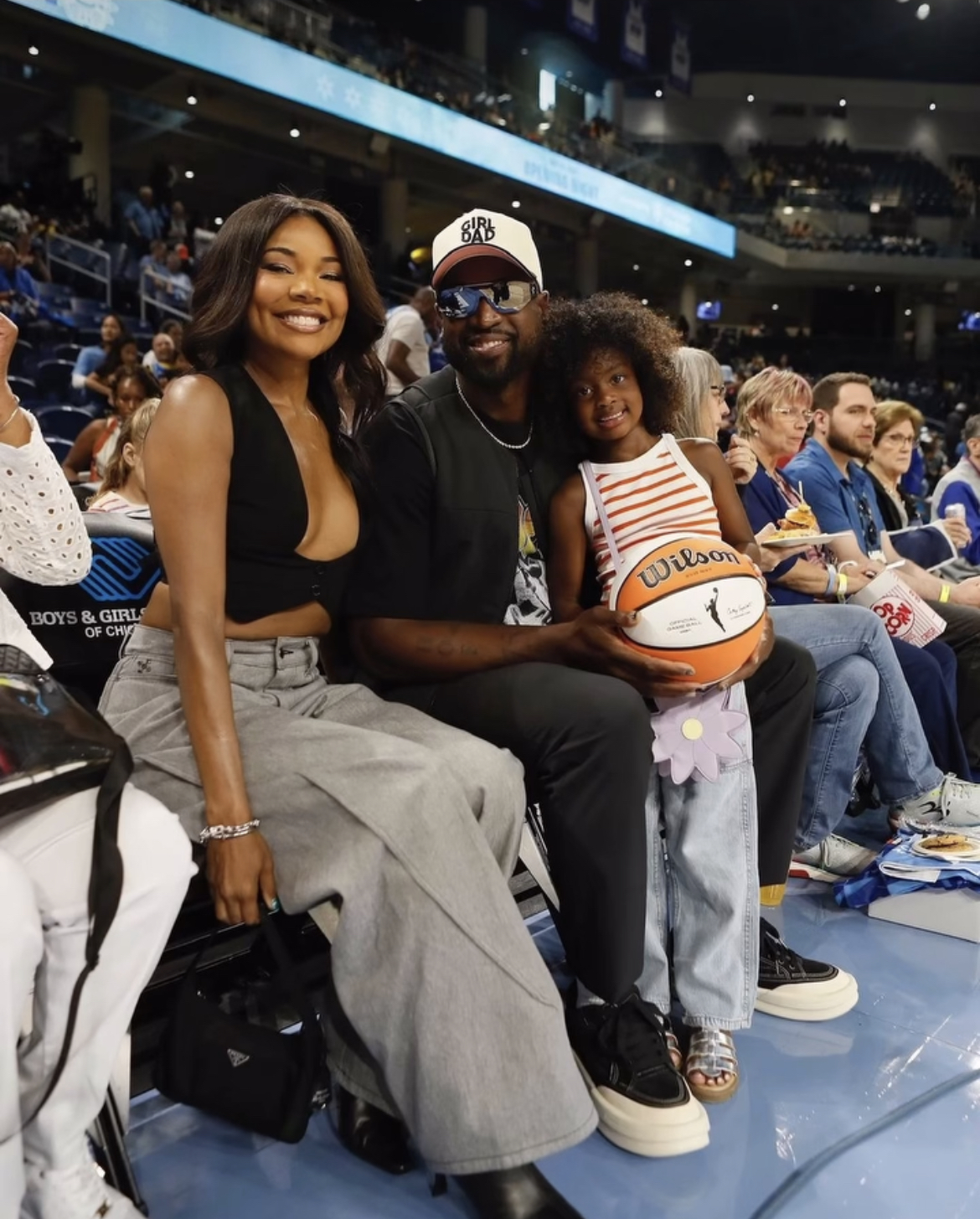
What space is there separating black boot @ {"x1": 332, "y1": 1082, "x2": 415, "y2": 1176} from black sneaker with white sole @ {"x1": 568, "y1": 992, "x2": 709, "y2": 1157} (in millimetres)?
316

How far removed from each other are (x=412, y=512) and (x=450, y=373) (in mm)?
320

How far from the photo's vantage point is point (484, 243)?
1.83m

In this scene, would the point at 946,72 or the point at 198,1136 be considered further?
the point at 946,72

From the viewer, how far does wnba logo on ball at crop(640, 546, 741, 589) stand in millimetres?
1670

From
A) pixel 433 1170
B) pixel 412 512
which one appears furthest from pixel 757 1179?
pixel 412 512

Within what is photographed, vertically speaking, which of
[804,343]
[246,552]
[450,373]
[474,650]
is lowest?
[474,650]

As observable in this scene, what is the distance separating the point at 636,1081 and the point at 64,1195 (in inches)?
32.8

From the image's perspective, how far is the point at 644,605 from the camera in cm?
166

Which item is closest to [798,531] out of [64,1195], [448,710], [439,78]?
[448,710]

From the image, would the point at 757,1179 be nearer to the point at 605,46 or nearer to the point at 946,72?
the point at 605,46

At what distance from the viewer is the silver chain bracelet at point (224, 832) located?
1393 mm

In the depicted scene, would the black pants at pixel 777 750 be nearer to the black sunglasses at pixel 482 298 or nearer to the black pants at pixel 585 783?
the black pants at pixel 585 783

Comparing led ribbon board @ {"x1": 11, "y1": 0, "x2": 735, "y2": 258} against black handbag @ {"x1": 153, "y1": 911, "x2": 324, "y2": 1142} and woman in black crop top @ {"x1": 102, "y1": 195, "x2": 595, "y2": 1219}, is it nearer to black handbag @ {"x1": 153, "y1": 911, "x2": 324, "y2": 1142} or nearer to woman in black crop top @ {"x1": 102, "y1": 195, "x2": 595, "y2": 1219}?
woman in black crop top @ {"x1": 102, "y1": 195, "x2": 595, "y2": 1219}

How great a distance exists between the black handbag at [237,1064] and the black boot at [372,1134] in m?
0.14
